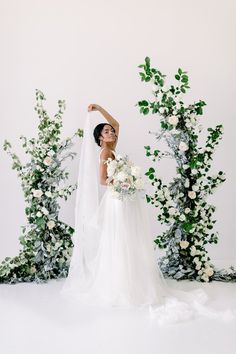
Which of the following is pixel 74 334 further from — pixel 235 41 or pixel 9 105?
pixel 235 41

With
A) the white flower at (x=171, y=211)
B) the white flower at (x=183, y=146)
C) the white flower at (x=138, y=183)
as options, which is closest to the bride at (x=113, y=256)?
the white flower at (x=138, y=183)

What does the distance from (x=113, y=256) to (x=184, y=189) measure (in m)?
1.17

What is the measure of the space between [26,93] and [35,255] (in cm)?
209

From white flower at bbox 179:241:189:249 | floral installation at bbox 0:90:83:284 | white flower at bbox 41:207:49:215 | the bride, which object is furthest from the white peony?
white flower at bbox 41:207:49:215

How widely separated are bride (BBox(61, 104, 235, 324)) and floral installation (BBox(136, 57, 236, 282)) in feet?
1.63

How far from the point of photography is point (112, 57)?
6.39 m

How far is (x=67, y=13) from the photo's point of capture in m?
6.39

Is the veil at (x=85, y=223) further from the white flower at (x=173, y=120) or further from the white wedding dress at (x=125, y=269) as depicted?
the white flower at (x=173, y=120)

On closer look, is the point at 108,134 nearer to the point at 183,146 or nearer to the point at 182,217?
the point at 183,146

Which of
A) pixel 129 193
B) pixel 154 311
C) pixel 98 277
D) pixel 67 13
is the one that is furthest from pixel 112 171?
pixel 67 13

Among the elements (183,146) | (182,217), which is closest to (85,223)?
(182,217)

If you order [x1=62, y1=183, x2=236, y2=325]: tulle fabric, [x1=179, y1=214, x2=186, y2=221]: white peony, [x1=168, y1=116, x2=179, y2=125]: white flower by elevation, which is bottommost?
[x1=62, y1=183, x2=236, y2=325]: tulle fabric

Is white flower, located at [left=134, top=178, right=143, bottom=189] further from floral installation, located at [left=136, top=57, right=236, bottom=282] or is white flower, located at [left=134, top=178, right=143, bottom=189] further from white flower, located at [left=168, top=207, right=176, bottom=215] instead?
white flower, located at [left=168, top=207, right=176, bottom=215]

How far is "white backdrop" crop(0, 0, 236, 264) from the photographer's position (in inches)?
250
